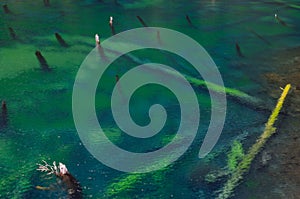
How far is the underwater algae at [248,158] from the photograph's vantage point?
12.1 feet

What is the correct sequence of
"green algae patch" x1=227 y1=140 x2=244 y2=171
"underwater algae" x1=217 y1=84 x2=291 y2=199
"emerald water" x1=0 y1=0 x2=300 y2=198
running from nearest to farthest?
"underwater algae" x1=217 y1=84 x2=291 y2=199
"emerald water" x1=0 y1=0 x2=300 y2=198
"green algae patch" x1=227 y1=140 x2=244 y2=171

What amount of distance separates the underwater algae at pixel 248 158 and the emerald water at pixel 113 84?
7cm

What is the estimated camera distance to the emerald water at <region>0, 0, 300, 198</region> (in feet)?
12.5

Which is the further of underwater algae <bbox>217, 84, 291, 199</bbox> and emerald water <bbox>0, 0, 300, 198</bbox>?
emerald water <bbox>0, 0, 300, 198</bbox>

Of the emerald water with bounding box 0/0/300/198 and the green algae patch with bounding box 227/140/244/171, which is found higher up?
the emerald water with bounding box 0/0/300/198

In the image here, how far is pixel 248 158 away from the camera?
412 cm

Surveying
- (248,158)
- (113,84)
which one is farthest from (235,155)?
(113,84)

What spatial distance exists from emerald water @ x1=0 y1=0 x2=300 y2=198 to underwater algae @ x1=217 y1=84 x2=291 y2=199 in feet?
0.24

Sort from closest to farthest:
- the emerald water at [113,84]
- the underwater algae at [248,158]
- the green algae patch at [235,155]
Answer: the underwater algae at [248,158]
the emerald water at [113,84]
the green algae patch at [235,155]

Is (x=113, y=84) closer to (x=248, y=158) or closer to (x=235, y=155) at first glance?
(x=235, y=155)

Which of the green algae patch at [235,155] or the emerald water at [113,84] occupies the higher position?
the emerald water at [113,84]

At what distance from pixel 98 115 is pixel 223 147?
1.55 metres

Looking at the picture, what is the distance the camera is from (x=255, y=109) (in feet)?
16.5

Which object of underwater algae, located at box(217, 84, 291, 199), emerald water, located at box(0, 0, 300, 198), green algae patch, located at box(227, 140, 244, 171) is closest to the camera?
underwater algae, located at box(217, 84, 291, 199)
